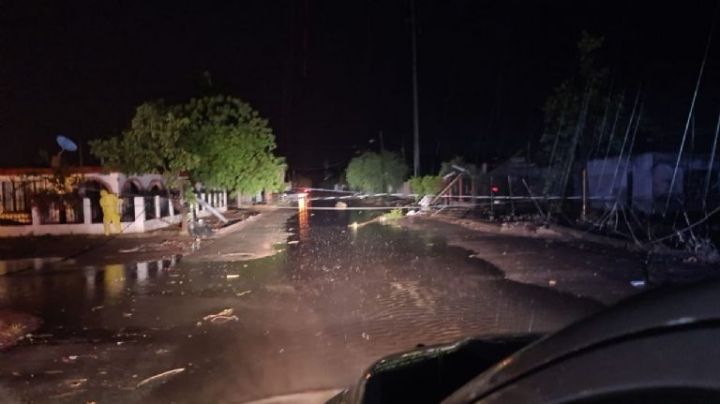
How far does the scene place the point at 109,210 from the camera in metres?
24.2

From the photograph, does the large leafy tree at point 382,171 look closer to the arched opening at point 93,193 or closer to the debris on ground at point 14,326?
the arched opening at point 93,193

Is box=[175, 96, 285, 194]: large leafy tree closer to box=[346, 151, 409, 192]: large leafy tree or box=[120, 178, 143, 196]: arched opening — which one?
box=[120, 178, 143, 196]: arched opening

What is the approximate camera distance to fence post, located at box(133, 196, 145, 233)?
2562 centimetres

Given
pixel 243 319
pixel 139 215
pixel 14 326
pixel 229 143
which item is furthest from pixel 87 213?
pixel 243 319

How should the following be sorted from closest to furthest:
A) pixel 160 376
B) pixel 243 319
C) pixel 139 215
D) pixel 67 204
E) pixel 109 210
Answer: pixel 160 376 < pixel 243 319 < pixel 109 210 < pixel 67 204 < pixel 139 215

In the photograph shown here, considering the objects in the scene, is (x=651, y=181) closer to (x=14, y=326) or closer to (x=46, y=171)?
(x=14, y=326)

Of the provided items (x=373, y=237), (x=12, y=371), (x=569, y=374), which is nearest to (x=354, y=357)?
(x=12, y=371)

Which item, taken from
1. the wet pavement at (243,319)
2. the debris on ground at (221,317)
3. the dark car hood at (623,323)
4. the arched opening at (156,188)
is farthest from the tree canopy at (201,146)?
the dark car hood at (623,323)

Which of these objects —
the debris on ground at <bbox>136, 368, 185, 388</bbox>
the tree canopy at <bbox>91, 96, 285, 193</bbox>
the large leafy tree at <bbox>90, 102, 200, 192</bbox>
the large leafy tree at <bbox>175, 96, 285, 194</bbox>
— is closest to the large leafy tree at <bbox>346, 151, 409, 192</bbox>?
the tree canopy at <bbox>91, 96, 285, 193</bbox>

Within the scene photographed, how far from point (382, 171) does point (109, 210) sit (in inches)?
2164

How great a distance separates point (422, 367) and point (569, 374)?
190cm

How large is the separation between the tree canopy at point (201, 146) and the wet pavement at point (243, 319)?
8178 millimetres

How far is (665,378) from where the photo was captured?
138 centimetres

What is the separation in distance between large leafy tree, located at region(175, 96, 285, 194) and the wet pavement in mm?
16136
